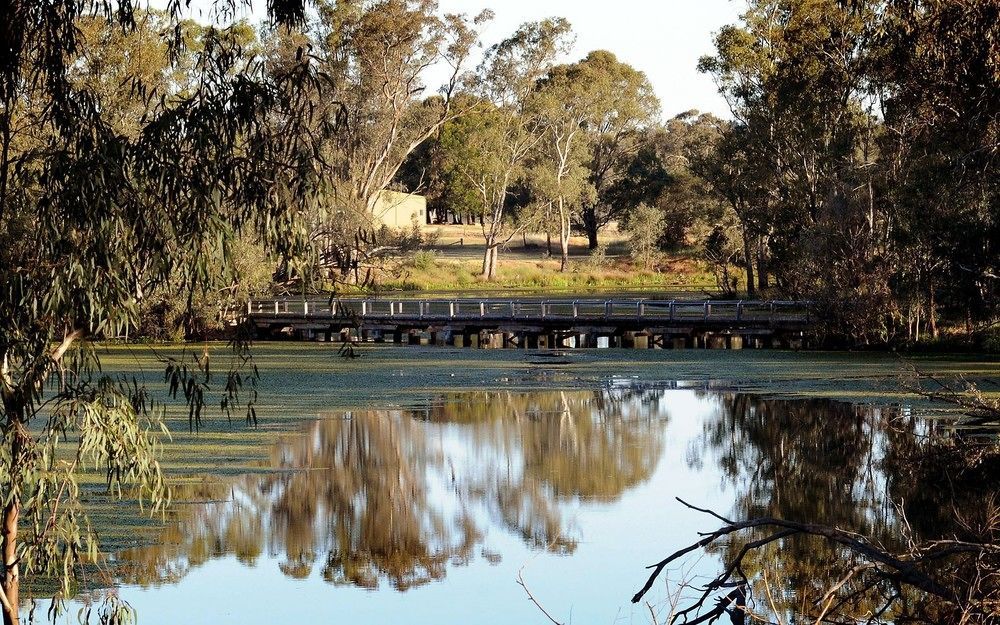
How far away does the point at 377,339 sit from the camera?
31609mm

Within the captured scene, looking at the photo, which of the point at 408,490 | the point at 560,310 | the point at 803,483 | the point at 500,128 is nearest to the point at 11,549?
the point at 408,490

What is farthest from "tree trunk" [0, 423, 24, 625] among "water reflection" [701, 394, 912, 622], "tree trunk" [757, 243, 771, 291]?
"tree trunk" [757, 243, 771, 291]

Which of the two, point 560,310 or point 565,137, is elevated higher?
point 565,137

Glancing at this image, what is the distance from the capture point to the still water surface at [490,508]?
362 inches

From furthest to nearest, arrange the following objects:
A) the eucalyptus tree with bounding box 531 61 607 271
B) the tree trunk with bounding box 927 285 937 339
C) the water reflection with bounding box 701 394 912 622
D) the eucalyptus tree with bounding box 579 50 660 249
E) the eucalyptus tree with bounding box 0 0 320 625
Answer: the eucalyptus tree with bounding box 579 50 660 249
the eucalyptus tree with bounding box 531 61 607 271
the tree trunk with bounding box 927 285 937 339
the water reflection with bounding box 701 394 912 622
the eucalyptus tree with bounding box 0 0 320 625

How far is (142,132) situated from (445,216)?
63.4 m

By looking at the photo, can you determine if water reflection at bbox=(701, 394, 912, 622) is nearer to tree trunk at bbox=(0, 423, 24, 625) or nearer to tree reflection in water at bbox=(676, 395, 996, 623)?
tree reflection in water at bbox=(676, 395, 996, 623)

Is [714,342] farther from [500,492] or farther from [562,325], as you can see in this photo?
[500,492]

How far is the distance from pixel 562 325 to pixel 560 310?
697 cm

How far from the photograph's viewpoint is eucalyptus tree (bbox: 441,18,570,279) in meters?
47.5

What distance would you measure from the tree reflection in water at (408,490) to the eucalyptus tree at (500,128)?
1175 inches

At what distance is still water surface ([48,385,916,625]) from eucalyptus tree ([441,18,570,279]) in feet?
98.7

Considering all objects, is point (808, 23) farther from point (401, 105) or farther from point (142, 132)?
point (142, 132)

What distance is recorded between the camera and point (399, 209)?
5447 cm
